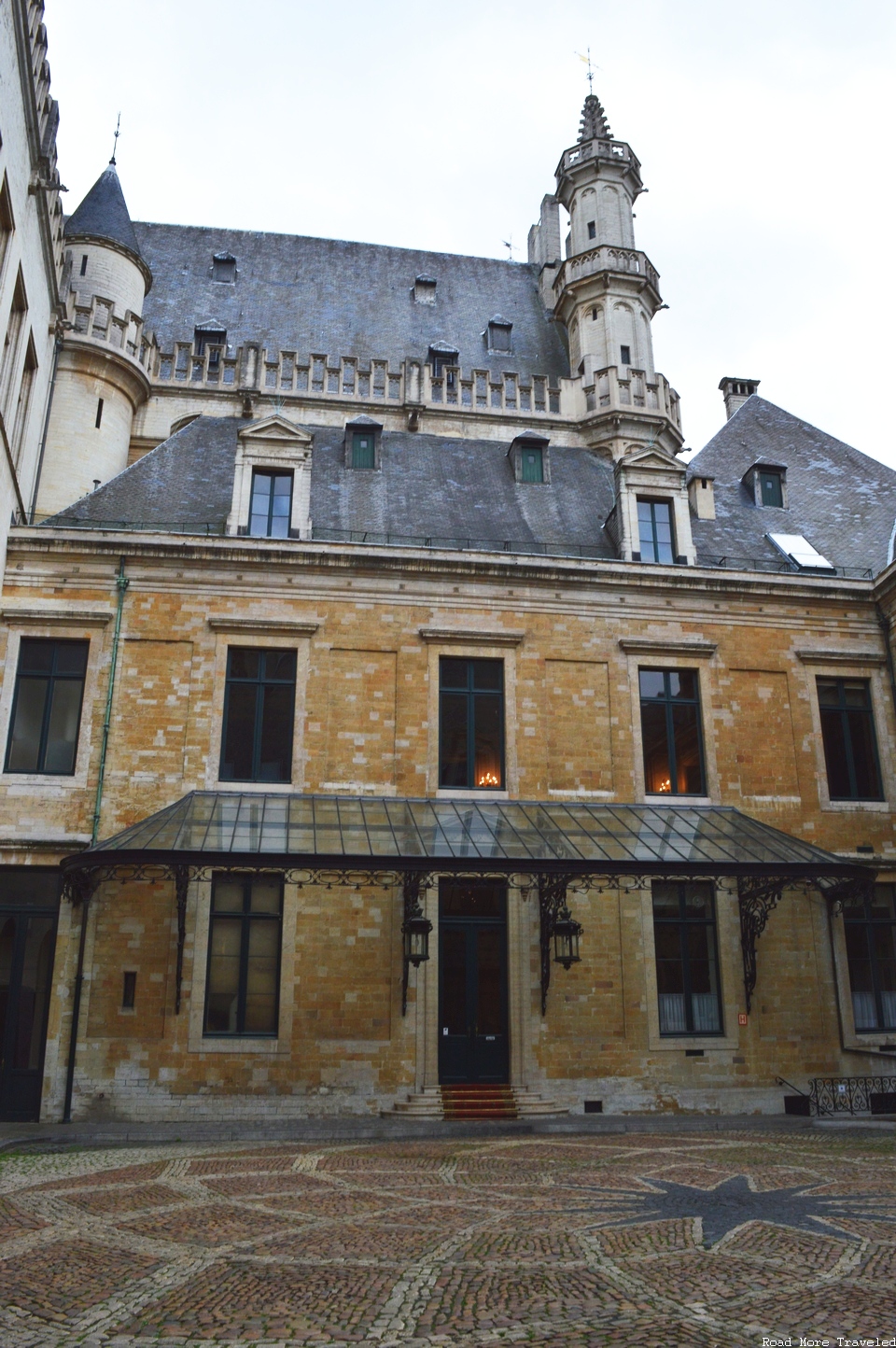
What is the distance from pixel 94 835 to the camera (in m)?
14.9

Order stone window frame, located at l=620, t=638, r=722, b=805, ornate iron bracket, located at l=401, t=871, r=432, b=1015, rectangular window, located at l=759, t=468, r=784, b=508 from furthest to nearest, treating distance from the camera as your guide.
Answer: rectangular window, located at l=759, t=468, r=784, b=508 < stone window frame, located at l=620, t=638, r=722, b=805 < ornate iron bracket, located at l=401, t=871, r=432, b=1015

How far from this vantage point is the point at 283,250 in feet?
109

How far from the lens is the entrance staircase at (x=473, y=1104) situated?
47.1 feet

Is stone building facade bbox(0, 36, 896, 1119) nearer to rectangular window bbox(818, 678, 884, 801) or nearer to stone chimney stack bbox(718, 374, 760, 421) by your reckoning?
rectangular window bbox(818, 678, 884, 801)

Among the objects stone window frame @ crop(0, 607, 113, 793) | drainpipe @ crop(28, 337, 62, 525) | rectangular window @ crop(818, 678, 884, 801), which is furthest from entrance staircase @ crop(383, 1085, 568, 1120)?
drainpipe @ crop(28, 337, 62, 525)

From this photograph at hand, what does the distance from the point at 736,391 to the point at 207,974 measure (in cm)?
2314

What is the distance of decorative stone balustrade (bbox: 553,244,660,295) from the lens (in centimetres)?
2942

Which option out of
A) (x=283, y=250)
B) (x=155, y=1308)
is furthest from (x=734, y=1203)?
(x=283, y=250)

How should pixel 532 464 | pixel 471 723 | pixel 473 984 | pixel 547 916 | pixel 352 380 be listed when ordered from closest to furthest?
pixel 547 916 → pixel 473 984 → pixel 471 723 → pixel 532 464 → pixel 352 380

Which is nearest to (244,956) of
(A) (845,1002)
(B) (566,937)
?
(B) (566,937)

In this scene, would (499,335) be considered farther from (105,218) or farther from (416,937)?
(416,937)

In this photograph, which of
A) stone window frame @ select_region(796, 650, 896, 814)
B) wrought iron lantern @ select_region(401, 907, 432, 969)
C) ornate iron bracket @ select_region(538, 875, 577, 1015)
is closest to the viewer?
wrought iron lantern @ select_region(401, 907, 432, 969)

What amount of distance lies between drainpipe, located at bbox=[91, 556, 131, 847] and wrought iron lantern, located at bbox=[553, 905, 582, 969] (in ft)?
22.9

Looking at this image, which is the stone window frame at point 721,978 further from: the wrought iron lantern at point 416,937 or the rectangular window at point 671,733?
the wrought iron lantern at point 416,937
